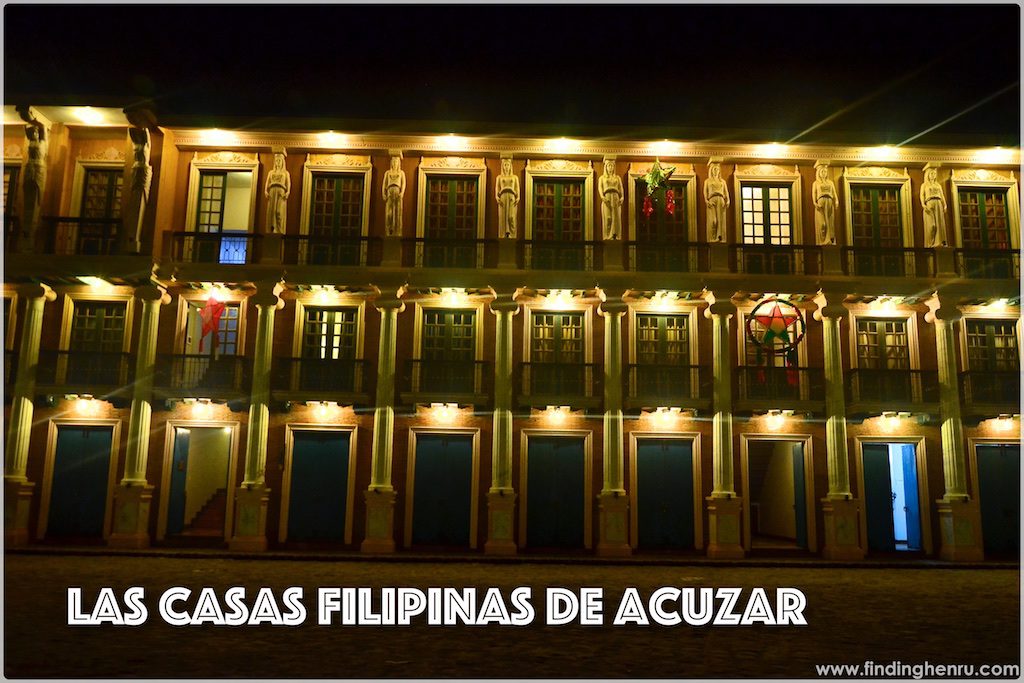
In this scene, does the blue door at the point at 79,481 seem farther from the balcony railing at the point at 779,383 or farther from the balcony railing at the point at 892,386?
the balcony railing at the point at 892,386

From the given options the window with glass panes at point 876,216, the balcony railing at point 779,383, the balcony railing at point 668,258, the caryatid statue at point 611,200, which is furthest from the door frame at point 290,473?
the window with glass panes at point 876,216

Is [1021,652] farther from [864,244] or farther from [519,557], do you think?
[864,244]

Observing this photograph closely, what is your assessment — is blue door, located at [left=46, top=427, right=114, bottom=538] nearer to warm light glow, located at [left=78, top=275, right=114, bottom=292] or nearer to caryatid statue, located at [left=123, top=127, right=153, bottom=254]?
warm light glow, located at [left=78, top=275, right=114, bottom=292]

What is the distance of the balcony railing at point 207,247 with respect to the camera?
2016 cm

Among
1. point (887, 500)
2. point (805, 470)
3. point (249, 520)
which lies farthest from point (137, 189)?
point (887, 500)

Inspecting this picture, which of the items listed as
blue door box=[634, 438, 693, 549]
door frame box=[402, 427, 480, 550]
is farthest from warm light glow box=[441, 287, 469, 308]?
blue door box=[634, 438, 693, 549]

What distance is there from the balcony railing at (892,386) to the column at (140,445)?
1710cm

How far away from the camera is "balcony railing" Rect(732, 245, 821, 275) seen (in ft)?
67.3

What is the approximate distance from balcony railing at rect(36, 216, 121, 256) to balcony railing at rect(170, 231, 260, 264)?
1455mm

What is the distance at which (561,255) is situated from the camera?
67.4ft

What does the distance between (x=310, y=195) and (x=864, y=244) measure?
14.4m

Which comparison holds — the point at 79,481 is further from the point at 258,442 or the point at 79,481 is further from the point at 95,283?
the point at 95,283

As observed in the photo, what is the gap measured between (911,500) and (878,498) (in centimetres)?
99

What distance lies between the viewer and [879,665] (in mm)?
7785
